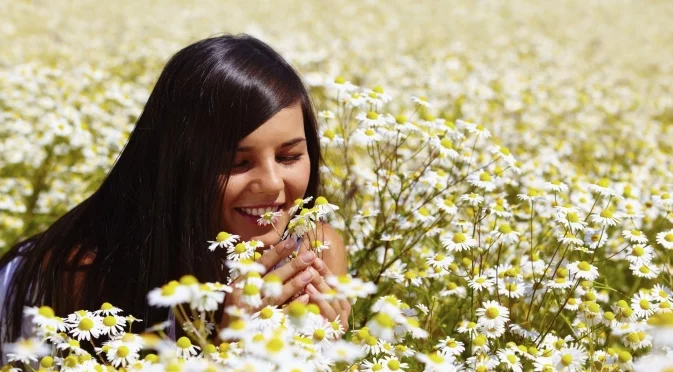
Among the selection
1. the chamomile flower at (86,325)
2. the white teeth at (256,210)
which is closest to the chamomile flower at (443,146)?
the white teeth at (256,210)

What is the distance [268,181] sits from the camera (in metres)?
2.32

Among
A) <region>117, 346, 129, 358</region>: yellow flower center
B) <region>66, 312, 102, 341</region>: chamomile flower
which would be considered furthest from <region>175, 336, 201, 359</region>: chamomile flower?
<region>66, 312, 102, 341</region>: chamomile flower

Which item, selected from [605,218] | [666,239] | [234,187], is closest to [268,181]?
[234,187]

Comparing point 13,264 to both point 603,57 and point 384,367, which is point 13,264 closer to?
point 384,367

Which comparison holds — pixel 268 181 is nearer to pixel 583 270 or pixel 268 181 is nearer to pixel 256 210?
pixel 256 210

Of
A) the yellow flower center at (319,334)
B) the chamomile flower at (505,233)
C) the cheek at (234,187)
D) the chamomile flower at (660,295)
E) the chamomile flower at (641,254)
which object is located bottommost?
the yellow flower center at (319,334)

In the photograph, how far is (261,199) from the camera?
2398mm


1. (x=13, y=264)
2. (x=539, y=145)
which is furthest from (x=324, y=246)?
(x=539, y=145)

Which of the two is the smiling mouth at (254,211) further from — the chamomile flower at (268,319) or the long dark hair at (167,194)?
the chamomile flower at (268,319)

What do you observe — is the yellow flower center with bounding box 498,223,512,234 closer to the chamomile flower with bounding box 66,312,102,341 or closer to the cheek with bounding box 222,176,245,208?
the cheek with bounding box 222,176,245,208

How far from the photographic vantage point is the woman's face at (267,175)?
237cm

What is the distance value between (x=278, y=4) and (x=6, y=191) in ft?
36.0

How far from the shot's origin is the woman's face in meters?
2.37

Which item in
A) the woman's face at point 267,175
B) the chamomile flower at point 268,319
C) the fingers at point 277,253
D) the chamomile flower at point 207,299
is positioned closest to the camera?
the chamomile flower at point 207,299
